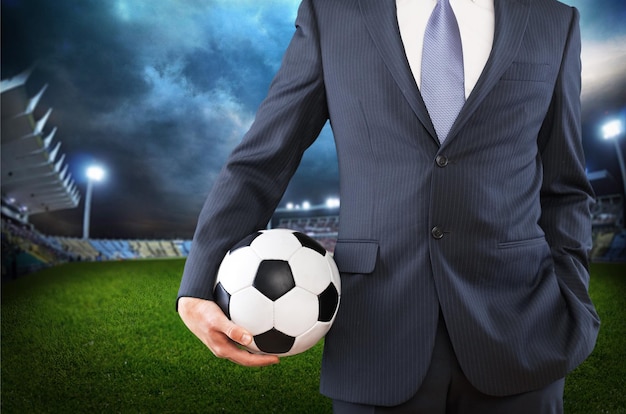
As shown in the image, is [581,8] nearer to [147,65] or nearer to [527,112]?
[527,112]

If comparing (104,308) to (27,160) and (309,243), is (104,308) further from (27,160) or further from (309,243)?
(309,243)

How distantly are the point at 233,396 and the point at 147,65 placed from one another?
4.43m

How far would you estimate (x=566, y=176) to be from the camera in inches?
39.3

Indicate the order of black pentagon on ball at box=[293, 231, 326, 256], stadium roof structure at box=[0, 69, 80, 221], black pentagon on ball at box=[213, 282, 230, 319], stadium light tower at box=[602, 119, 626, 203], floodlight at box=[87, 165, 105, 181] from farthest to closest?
floodlight at box=[87, 165, 105, 181]
stadium roof structure at box=[0, 69, 80, 221]
stadium light tower at box=[602, 119, 626, 203]
black pentagon on ball at box=[293, 231, 326, 256]
black pentagon on ball at box=[213, 282, 230, 319]

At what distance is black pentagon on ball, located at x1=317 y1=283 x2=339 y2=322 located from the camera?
2.65 ft

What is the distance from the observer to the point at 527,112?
884 mm

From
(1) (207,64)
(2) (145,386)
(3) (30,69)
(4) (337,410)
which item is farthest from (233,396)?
(1) (207,64)

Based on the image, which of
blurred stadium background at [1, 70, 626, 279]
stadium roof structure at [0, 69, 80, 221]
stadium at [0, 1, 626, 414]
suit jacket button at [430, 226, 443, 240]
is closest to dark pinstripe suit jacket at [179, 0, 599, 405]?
suit jacket button at [430, 226, 443, 240]

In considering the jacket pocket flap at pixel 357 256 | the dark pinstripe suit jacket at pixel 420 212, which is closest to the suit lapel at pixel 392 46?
the dark pinstripe suit jacket at pixel 420 212

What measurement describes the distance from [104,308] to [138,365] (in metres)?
0.94

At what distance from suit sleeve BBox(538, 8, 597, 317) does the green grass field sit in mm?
2145

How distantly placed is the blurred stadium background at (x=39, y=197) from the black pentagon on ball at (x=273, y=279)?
14.7 ft

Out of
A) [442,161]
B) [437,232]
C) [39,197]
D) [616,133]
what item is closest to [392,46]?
[442,161]

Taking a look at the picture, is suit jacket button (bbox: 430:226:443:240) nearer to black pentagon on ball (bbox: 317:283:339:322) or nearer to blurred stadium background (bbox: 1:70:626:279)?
black pentagon on ball (bbox: 317:283:339:322)
